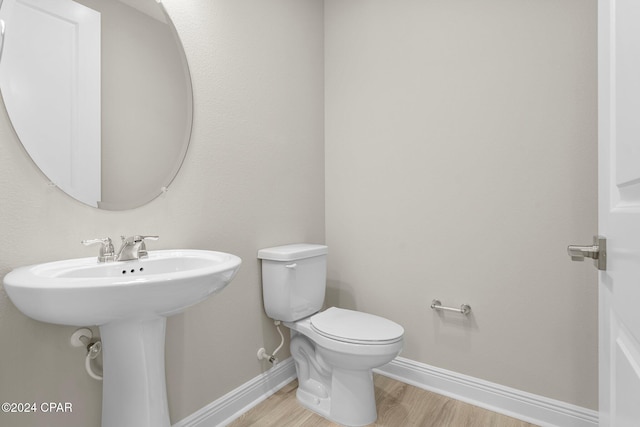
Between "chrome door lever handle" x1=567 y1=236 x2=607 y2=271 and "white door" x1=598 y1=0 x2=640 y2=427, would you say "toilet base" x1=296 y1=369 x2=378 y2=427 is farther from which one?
"chrome door lever handle" x1=567 y1=236 x2=607 y2=271

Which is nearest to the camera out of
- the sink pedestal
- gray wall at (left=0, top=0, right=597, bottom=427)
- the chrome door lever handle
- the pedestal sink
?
the chrome door lever handle

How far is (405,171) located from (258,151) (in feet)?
2.74

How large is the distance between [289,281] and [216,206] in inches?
20.4

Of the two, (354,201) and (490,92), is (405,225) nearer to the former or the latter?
(354,201)

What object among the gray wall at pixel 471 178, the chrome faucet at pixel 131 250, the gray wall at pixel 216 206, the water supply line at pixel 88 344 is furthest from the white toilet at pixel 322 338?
the water supply line at pixel 88 344

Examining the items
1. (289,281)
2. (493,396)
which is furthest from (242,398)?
(493,396)

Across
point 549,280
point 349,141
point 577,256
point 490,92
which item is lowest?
point 549,280

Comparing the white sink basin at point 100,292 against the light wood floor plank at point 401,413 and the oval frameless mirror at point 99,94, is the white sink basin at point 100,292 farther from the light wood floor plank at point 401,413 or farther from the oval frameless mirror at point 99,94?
the light wood floor plank at point 401,413

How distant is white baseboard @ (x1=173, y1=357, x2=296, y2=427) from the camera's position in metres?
1.50

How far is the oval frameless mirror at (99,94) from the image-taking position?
41.7 inches

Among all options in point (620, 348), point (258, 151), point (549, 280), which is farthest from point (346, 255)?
point (620, 348)

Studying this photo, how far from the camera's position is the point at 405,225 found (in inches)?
78.1

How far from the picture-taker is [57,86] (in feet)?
3.71

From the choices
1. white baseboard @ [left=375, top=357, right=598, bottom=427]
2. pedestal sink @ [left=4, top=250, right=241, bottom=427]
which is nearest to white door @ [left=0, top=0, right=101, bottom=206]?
pedestal sink @ [left=4, top=250, right=241, bottom=427]
